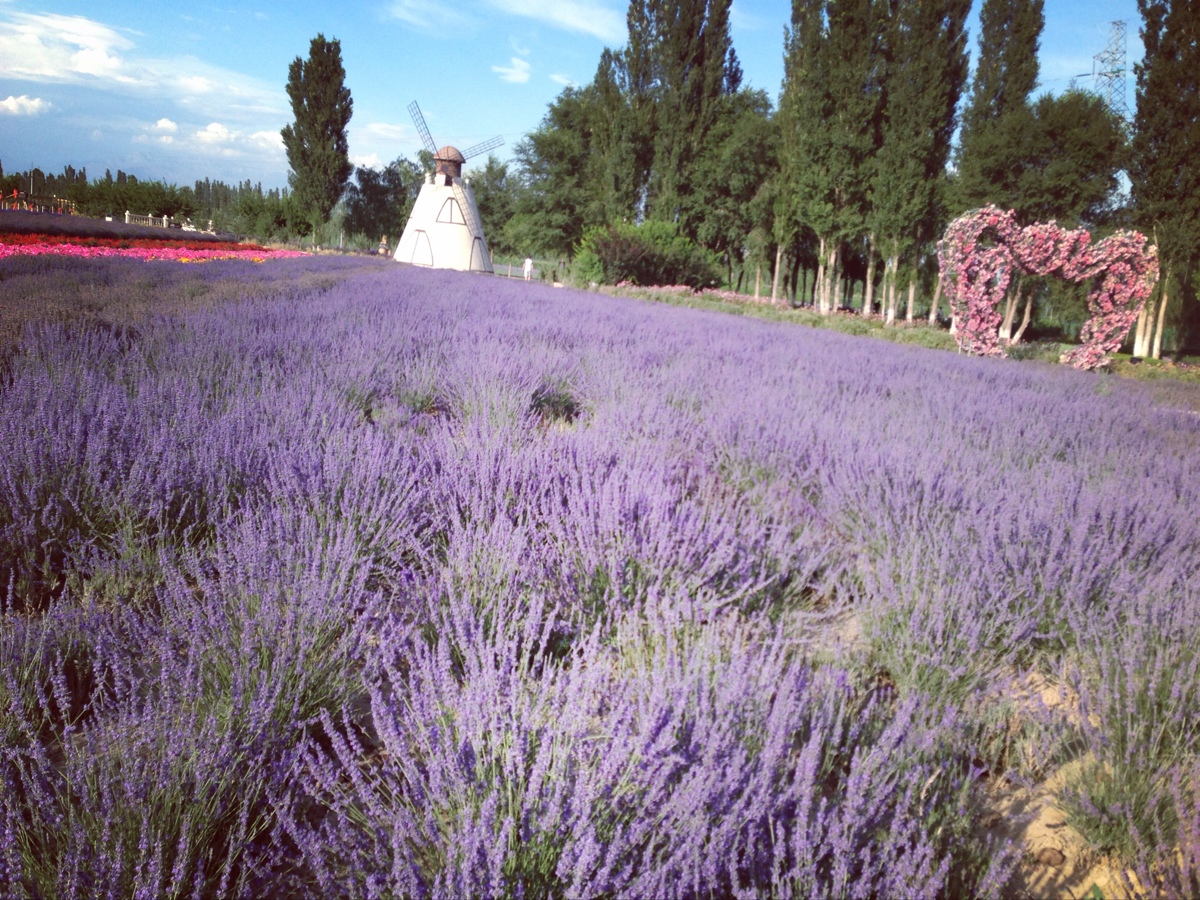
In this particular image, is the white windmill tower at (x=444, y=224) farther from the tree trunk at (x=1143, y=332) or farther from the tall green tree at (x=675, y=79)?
the tree trunk at (x=1143, y=332)

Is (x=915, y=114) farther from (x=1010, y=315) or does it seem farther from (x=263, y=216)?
(x=263, y=216)

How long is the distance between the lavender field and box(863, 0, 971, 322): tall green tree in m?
19.3

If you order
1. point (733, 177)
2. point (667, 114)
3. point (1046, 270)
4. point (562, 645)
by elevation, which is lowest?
point (562, 645)

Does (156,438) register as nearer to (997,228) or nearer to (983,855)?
(983,855)

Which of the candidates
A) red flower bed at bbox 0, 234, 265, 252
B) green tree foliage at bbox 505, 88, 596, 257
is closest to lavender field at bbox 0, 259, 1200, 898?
red flower bed at bbox 0, 234, 265, 252

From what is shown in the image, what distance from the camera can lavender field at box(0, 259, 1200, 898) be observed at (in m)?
1.06

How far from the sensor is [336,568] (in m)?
1.88

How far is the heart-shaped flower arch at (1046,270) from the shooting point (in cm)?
1084

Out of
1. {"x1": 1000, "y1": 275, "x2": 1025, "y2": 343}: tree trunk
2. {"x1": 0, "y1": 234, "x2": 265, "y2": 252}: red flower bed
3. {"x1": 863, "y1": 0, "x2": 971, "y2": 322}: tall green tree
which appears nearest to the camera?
{"x1": 0, "y1": 234, "x2": 265, "y2": 252}: red flower bed

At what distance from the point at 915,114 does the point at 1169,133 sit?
250 inches

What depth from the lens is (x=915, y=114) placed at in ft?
67.0

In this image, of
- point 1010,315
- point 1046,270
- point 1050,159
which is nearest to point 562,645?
point 1046,270

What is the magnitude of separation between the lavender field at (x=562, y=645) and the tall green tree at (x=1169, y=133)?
18186mm

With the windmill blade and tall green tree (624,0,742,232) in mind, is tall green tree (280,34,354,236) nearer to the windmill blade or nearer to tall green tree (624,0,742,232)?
the windmill blade
